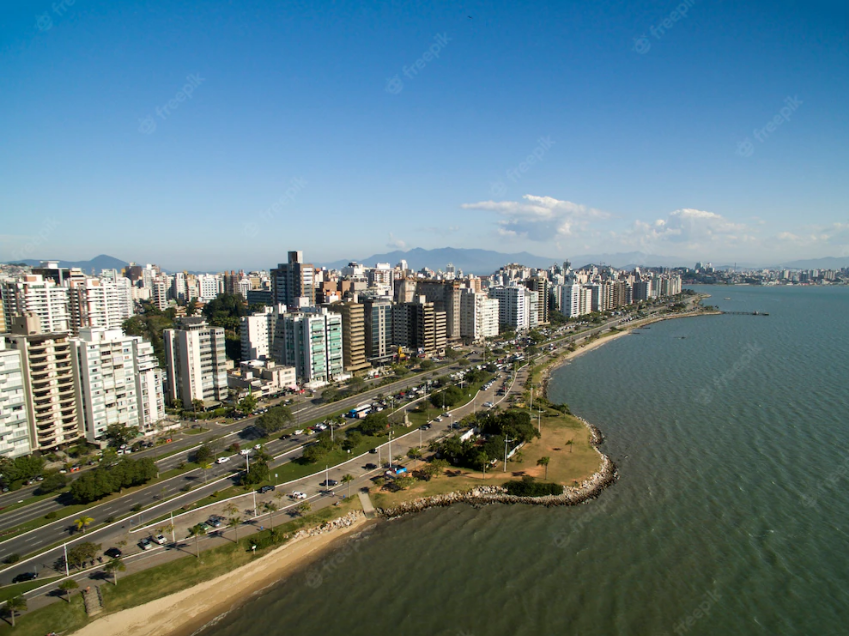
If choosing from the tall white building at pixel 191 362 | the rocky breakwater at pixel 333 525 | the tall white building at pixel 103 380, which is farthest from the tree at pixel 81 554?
the tall white building at pixel 191 362

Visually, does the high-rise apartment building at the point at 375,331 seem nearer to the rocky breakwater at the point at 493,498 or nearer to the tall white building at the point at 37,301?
the rocky breakwater at the point at 493,498

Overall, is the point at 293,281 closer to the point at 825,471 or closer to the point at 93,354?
the point at 93,354

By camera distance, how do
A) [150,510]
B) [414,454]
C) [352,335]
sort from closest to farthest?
[150,510]
[414,454]
[352,335]

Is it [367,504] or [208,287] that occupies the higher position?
[208,287]

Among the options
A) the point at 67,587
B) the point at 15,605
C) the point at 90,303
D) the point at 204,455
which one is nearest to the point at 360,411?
the point at 204,455

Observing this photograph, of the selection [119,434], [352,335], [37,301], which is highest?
[37,301]

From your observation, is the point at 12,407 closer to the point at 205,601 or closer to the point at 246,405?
the point at 246,405

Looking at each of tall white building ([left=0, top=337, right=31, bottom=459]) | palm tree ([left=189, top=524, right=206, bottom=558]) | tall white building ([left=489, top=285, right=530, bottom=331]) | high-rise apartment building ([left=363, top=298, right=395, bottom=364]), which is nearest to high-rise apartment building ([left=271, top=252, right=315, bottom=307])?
high-rise apartment building ([left=363, top=298, right=395, bottom=364])
